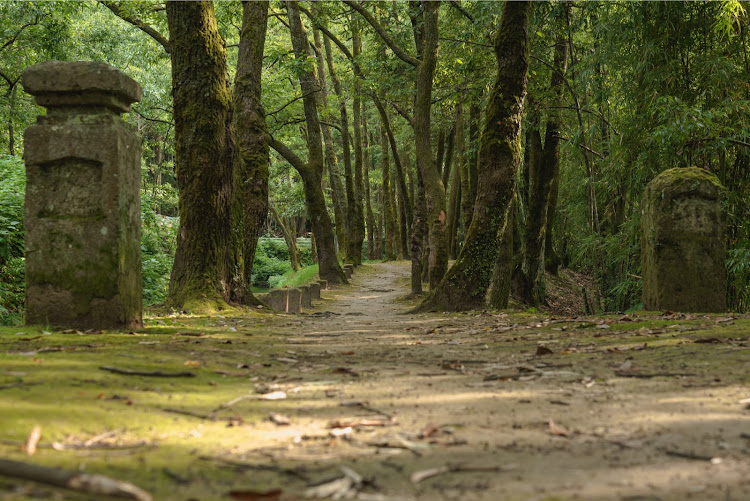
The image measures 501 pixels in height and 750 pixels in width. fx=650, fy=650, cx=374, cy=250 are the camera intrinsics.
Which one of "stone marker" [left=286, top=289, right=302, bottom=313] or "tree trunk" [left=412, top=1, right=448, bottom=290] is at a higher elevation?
"tree trunk" [left=412, top=1, right=448, bottom=290]

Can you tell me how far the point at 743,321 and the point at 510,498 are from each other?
4662 millimetres

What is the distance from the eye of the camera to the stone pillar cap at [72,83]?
5.00 meters

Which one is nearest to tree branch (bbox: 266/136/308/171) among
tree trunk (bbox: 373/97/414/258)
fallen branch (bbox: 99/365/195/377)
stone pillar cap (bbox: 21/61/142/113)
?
tree trunk (bbox: 373/97/414/258)

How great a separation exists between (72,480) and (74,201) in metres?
3.78

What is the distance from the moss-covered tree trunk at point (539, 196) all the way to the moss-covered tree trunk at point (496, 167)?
5.66 metres

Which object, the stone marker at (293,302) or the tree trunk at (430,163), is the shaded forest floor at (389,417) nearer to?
the stone marker at (293,302)

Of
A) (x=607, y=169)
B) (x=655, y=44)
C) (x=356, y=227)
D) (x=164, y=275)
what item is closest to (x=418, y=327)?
(x=655, y=44)

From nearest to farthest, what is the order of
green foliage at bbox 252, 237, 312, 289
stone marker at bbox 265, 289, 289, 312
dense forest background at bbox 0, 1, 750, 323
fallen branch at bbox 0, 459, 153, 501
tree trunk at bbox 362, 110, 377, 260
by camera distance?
fallen branch at bbox 0, 459, 153, 501 < dense forest background at bbox 0, 1, 750, 323 < stone marker at bbox 265, 289, 289, 312 < tree trunk at bbox 362, 110, 377, 260 < green foliage at bbox 252, 237, 312, 289

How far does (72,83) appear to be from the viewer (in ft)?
16.5

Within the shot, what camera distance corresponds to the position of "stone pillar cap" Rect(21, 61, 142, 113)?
5004mm

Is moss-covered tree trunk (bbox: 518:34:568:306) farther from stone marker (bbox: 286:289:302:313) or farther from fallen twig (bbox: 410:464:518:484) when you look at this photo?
fallen twig (bbox: 410:464:518:484)

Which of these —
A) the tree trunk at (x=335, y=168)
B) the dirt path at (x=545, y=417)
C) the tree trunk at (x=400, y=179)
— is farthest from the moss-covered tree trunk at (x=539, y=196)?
the dirt path at (x=545, y=417)

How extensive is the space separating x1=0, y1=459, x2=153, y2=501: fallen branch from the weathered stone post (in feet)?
11.2

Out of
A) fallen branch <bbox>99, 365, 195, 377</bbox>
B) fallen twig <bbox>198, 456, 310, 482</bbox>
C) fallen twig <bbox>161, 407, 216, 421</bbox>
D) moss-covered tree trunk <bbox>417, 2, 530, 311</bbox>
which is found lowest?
fallen twig <bbox>198, 456, 310, 482</bbox>
